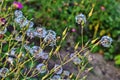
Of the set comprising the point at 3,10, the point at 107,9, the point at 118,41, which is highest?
the point at 3,10

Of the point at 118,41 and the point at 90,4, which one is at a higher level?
the point at 90,4

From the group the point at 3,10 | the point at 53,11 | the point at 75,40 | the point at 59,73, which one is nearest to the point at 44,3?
the point at 53,11

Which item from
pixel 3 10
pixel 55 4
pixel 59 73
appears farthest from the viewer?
pixel 55 4

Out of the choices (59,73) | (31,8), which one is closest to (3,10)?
(31,8)

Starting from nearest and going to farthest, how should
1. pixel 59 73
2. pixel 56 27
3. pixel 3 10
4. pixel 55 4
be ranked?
1. pixel 59 73
2. pixel 3 10
3. pixel 56 27
4. pixel 55 4

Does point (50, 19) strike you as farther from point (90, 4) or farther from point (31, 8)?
point (90, 4)

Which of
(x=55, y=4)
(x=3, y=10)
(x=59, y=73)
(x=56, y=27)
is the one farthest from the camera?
(x=55, y=4)

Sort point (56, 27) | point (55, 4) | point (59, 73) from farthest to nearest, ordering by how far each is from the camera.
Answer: point (55, 4) < point (56, 27) < point (59, 73)

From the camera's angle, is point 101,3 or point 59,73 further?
point 101,3

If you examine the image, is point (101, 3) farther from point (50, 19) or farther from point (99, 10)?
point (50, 19)
